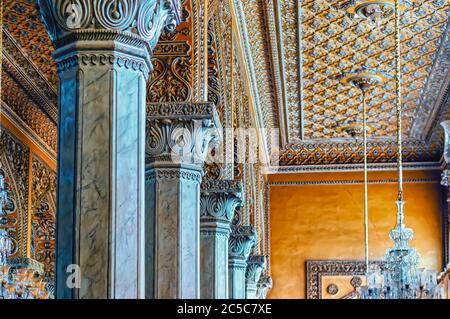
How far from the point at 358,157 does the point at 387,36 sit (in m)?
5.40

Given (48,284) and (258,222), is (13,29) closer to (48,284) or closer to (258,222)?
(48,284)

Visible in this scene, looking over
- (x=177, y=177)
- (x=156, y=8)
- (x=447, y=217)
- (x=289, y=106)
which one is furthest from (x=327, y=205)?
(x=156, y=8)

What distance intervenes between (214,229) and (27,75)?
2.83 m

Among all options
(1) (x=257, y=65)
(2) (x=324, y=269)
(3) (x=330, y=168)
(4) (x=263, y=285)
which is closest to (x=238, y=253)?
(1) (x=257, y=65)

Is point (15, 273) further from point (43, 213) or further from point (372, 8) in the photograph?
point (372, 8)

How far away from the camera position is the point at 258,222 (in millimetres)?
15703

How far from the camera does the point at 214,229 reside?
10305mm

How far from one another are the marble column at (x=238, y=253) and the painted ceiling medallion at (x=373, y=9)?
8.84 feet

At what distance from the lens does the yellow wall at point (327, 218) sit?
18328mm

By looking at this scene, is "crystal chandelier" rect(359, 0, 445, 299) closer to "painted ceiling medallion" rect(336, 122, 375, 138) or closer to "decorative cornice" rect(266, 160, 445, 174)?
"painted ceiling medallion" rect(336, 122, 375, 138)

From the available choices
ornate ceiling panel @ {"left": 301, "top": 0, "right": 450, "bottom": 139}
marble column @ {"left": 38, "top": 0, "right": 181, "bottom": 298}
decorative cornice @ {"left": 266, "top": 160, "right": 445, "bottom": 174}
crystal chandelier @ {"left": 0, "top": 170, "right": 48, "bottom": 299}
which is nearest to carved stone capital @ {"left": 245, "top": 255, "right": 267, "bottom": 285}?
ornate ceiling panel @ {"left": 301, "top": 0, "right": 450, "bottom": 139}

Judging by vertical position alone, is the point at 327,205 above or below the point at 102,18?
above

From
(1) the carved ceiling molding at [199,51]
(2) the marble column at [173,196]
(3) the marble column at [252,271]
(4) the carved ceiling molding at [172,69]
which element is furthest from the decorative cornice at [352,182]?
(4) the carved ceiling molding at [172,69]

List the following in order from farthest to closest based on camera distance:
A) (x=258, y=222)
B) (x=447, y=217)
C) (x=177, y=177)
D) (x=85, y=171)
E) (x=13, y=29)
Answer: (x=447, y=217) < (x=258, y=222) < (x=13, y=29) < (x=177, y=177) < (x=85, y=171)
